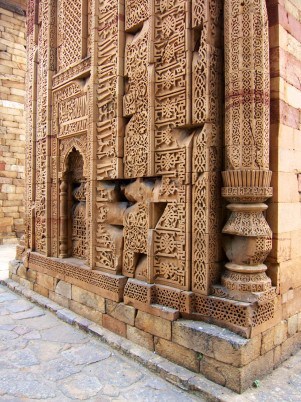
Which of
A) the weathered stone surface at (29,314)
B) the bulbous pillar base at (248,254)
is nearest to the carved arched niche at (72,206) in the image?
the weathered stone surface at (29,314)

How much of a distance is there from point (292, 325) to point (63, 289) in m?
3.11

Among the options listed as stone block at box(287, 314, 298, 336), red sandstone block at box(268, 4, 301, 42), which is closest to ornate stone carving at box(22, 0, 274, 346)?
red sandstone block at box(268, 4, 301, 42)

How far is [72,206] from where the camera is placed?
5332mm

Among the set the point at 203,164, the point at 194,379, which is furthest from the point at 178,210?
the point at 194,379

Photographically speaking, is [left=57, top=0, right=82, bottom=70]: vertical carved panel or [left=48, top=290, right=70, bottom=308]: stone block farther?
[left=57, top=0, right=82, bottom=70]: vertical carved panel

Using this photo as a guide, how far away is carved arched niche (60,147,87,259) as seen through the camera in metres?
5.08

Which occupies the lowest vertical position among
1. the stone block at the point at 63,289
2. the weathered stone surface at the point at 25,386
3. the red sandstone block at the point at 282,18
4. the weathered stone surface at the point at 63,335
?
the weathered stone surface at the point at 63,335

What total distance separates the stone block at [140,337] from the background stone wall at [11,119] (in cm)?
865

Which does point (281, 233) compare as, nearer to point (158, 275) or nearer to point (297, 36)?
point (158, 275)

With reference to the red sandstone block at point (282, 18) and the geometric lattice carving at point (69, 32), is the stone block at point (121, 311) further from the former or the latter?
the geometric lattice carving at point (69, 32)

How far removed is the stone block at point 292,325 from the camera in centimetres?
332

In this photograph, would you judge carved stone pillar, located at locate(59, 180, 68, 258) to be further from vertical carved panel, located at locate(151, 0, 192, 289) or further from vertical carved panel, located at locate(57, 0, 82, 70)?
vertical carved panel, located at locate(151, 0, 192, 289)

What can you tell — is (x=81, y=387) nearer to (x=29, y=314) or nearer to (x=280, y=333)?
(x=280, y=333)

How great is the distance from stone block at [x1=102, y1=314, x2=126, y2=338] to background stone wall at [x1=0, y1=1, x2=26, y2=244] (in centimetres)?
818
